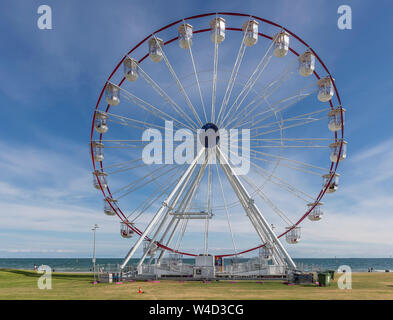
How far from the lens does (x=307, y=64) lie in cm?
2334

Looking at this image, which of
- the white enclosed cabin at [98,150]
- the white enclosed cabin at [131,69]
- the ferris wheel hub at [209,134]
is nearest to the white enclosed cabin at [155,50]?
the white enclosed cabin at [131,69]

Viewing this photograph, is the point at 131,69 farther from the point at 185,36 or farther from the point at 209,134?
the point at 209,134

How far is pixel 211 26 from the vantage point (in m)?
23.9

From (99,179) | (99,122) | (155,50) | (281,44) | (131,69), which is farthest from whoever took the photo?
(99,179)

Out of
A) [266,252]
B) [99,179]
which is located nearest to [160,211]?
[99,179]

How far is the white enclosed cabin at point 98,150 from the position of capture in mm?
25859

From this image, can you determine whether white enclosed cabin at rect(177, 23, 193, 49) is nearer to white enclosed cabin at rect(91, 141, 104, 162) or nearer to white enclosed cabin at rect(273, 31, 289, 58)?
white enclosed cabin at rect(273, 31, 289, 58)

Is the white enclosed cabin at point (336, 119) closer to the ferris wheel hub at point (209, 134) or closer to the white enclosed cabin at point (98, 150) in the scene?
the ferris wheel hub at point (209, 134)

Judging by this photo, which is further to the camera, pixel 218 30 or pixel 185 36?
pixel 185 36

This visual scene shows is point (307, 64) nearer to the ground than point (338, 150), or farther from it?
farther from it

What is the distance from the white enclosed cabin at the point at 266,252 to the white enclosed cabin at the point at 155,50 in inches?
629

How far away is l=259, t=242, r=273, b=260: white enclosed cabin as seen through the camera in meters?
25.6

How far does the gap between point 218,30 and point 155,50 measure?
15.2 ft
